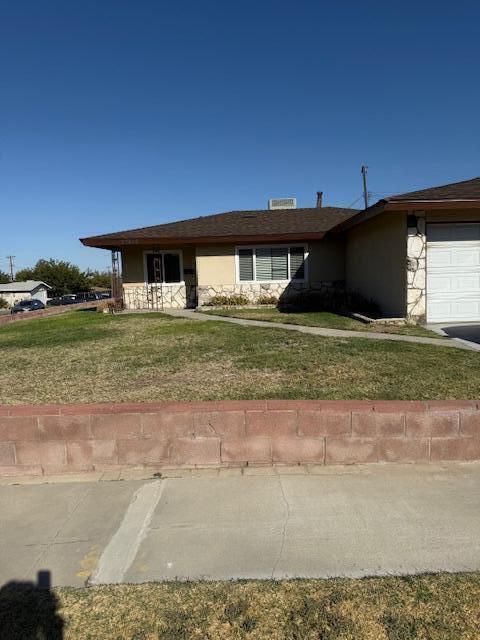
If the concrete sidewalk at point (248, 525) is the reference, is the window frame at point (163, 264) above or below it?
above

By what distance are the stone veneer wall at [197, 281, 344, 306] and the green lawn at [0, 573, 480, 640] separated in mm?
14729

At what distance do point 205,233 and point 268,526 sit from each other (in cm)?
1441

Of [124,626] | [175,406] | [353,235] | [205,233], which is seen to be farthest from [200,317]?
[124,626]

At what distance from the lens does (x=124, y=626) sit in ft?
7.59

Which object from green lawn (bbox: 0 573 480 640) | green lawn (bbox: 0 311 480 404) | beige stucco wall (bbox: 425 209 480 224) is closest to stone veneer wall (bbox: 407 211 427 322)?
beige stucco wall (bbox: 425 209 480 224)

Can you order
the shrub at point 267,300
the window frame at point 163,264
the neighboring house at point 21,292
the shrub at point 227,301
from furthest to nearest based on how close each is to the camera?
the neighboring house at point 21,292, the window frame at point 163,264, the shrub at point 267,300, the shrub at point 227,301

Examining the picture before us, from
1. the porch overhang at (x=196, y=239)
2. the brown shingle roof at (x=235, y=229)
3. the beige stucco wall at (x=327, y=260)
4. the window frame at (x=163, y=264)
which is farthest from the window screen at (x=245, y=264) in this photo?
the window frame at (x=163, y=264)

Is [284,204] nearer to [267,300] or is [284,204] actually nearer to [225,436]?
[267,300]

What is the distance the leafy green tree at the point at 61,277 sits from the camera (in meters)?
75.1

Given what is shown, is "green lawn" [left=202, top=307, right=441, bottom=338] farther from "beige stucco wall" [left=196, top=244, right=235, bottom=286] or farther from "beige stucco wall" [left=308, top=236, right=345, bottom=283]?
"beige stucco wall" [left=308, top=236, right=345, bottom=283]

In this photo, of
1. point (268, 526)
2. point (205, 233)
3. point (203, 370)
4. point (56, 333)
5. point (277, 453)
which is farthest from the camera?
point (205, 233)

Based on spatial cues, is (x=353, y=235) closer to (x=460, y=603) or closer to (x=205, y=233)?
(x=205, y=233)

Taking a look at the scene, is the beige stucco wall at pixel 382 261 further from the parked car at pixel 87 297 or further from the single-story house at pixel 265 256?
the parked car at pixel 87 297

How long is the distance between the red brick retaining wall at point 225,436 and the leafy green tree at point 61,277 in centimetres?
7558
